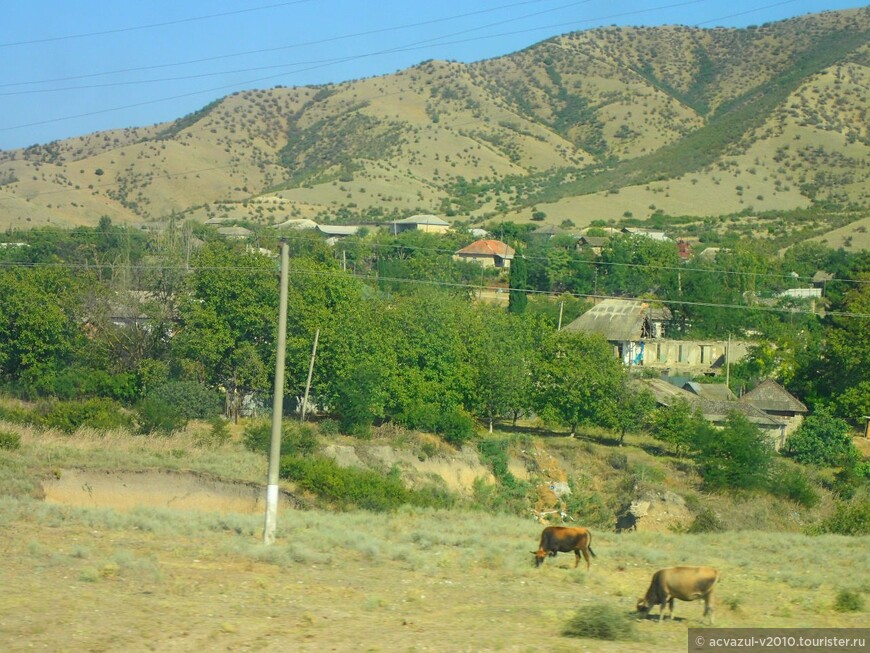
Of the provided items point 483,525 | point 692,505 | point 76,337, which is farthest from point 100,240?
point 483,525

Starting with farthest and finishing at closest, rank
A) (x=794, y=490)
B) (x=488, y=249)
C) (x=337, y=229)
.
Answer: (x=337, y=229) → (x=488, y=249) → (x=794, y=490)

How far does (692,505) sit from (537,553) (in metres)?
21.9

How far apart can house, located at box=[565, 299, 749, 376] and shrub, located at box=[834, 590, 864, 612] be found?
48.2 meters

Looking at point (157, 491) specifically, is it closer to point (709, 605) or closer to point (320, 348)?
point (320, 348)

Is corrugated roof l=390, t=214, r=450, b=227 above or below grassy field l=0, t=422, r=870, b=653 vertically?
above

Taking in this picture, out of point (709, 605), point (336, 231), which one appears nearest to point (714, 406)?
point (709, 605)

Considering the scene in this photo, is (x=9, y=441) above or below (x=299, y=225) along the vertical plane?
below

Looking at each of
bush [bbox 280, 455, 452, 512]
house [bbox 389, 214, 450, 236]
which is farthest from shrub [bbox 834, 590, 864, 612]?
house [bbox 389, 214, 450, 236]

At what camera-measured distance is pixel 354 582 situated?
14.4 meters

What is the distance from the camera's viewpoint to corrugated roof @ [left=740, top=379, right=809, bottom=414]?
49.7 m

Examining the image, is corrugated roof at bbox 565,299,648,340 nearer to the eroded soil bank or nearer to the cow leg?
the eroded soil bank

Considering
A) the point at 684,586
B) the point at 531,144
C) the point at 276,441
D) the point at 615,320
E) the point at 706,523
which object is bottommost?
the point at 706,523

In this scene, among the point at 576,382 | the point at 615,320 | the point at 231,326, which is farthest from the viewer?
the point at 615,320

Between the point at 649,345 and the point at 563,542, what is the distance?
4836 centimetres
